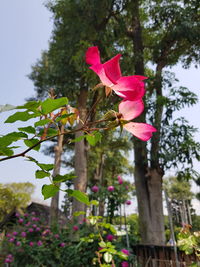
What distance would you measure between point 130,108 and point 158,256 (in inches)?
124

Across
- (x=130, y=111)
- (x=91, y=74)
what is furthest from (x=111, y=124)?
(x=91, y=74)

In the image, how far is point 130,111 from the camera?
0.35 meters

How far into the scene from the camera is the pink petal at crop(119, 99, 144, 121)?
35 centimetres

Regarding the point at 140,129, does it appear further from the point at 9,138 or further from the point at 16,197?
the point at 16,197

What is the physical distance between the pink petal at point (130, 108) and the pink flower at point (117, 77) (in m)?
0.04

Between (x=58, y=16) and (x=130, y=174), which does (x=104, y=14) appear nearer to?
(x=58, y=16)

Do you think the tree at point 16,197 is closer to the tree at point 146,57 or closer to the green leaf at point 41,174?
the tree at point 146,57

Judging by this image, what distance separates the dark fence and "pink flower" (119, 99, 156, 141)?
263 cm

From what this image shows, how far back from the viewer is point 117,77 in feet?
0.99

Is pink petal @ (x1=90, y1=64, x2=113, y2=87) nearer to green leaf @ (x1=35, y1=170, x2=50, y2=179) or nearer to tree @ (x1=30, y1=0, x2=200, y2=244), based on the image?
green leaf @ (x1=35, y1=170, x2=50, y2=179)

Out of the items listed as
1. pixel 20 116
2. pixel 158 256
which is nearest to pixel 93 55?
pixel 20 116

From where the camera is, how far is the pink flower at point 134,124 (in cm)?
34

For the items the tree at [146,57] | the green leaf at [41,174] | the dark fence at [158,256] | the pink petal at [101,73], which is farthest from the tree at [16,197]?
the pink petal at [101,73]

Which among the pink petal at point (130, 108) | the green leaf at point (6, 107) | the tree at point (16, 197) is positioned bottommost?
the green leaf at point (6, 107)
